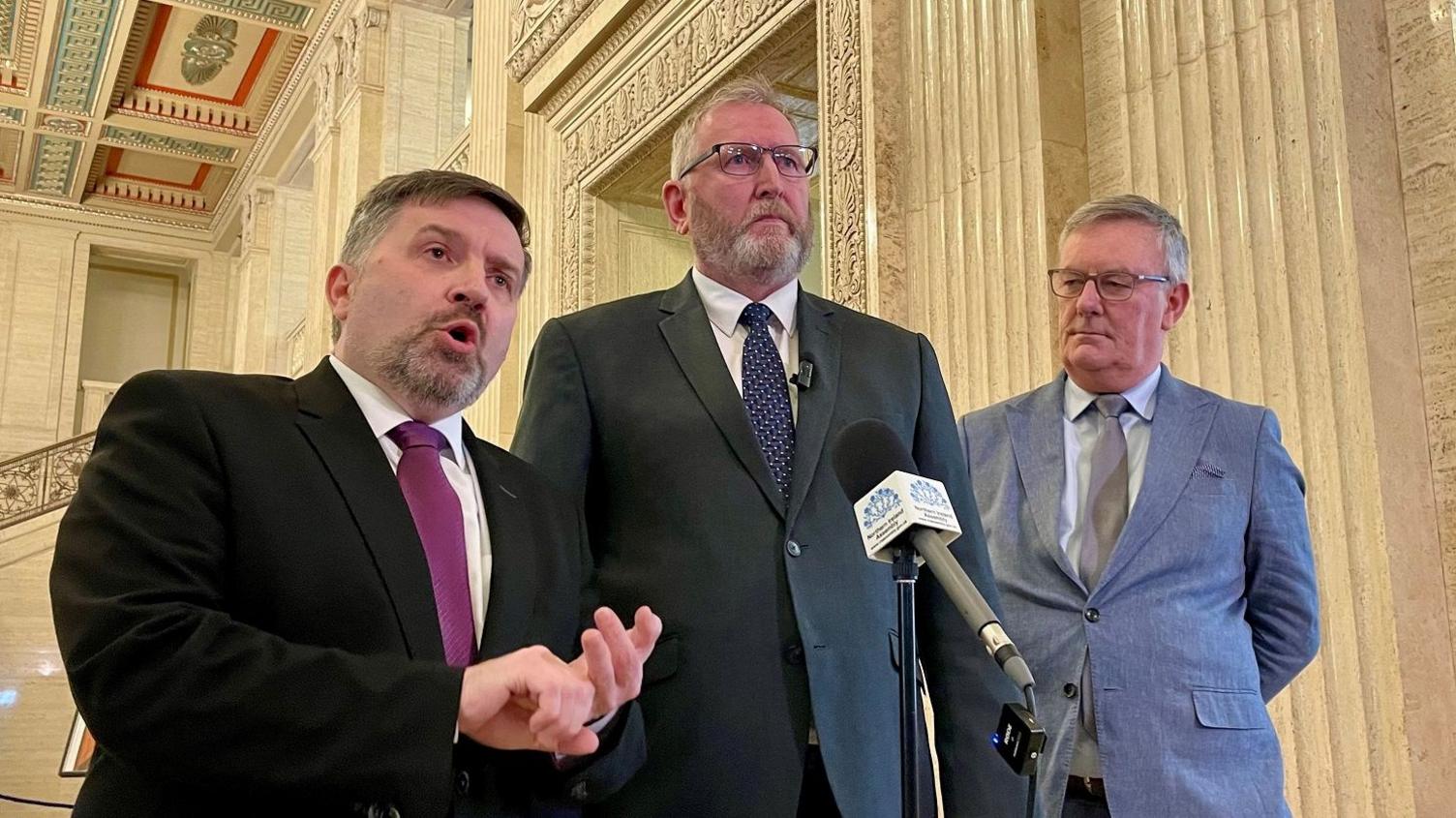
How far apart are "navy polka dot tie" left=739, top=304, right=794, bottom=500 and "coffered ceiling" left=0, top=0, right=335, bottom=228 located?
1207cm

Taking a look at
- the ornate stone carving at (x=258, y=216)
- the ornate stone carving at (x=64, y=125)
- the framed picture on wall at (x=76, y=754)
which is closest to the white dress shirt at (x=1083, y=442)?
the framed picture on wall at (x=76, y=754)

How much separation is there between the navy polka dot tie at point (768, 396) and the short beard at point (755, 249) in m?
0.06

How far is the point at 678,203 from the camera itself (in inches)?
87.9

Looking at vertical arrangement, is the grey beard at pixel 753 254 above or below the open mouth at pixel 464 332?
above

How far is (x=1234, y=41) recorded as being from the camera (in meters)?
3.43

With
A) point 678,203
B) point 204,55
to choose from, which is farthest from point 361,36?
point 678,203

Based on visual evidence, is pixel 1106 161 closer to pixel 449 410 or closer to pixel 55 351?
pixel 449 410

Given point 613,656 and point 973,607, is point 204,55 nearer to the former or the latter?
point 613,656

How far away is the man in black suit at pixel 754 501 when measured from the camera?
5.77ft

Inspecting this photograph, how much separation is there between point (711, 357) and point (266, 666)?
0.94m

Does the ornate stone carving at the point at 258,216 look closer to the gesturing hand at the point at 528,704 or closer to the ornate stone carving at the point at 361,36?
the ornate stone carving at the point at 361,36

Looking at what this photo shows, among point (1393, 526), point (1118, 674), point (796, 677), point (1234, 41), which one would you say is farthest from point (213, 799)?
point (1234, 41)

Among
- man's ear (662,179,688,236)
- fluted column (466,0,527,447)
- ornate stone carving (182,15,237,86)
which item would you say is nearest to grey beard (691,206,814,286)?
man's ear (662,179,688,236)

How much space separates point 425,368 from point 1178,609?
52.0 inches
